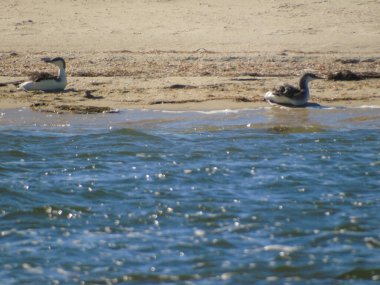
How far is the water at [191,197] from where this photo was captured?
308 inches

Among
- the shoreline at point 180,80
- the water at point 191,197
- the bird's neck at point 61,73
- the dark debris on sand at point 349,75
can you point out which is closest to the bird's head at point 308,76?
the shoreline at point 180,80

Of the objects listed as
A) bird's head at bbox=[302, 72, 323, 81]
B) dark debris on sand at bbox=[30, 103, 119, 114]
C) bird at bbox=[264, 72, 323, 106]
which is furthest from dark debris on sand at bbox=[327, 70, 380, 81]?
dark debris on sand at bbox=[30, 103, 119, 114]

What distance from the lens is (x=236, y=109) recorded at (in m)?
12.9

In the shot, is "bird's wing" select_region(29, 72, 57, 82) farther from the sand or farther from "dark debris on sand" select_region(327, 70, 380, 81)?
"dark debris on sand" select_region(327, 70, 380, 81)

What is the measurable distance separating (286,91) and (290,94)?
0.24ft

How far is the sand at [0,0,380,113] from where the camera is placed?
44.2 ft

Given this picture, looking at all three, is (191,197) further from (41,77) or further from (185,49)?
(185,49)

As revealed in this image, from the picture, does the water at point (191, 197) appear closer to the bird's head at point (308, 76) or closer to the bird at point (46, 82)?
the bird's head at point (308, 76)

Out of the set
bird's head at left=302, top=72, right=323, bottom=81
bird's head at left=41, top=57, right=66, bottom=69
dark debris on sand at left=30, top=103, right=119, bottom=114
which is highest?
bird's head at left=41, top=57, right=66, bottom=69

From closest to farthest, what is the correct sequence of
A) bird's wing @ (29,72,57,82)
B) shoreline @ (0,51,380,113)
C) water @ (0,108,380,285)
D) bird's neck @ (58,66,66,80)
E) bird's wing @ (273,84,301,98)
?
water @ (0,108,380,285) < bird's wing @ (273,84,301,98) < shoreline @ (0,51,380,113) < bird's neck @ (58,66,66,80) < bird's wing @ (29,72,57,82)

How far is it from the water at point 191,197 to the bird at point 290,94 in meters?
0.16

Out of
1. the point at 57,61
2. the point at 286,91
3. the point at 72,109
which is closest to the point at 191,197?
the point at 286,91

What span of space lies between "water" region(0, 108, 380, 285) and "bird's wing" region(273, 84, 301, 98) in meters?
0.27

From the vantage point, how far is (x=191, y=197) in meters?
9.61
